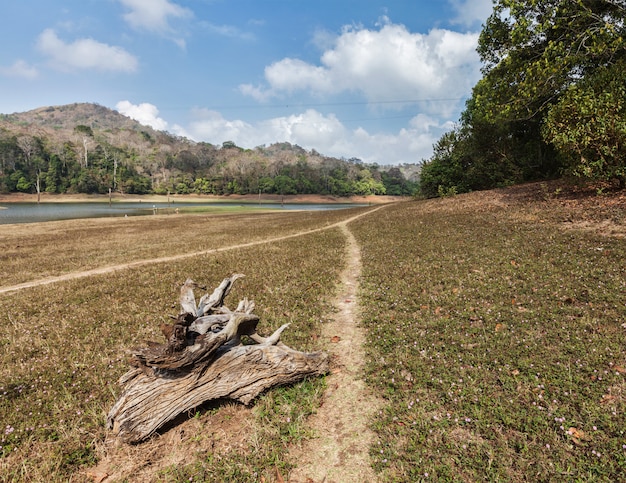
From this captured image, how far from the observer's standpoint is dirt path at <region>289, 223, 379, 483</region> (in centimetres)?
404

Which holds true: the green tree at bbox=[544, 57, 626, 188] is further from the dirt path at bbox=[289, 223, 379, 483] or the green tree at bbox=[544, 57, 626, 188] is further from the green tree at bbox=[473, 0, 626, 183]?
the dirt path at bbox=[289, 223, 379, 483]

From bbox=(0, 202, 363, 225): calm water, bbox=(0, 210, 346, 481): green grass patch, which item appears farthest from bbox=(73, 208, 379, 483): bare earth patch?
bbox=(0, 202, 363, 225): calm water

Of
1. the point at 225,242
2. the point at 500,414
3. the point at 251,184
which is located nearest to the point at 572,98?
the point at 500,414

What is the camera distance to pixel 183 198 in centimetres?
15388

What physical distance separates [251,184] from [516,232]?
164m

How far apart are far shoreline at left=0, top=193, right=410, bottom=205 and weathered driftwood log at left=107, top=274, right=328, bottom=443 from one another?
122753mm

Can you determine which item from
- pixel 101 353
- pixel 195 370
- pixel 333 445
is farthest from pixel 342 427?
pixel 101 353

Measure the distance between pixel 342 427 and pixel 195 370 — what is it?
257cm

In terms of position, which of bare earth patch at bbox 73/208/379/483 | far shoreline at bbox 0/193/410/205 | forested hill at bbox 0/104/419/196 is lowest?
bare earth patch at bbox 73/208/379/483

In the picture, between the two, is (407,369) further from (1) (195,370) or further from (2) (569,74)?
(2) (569,74)

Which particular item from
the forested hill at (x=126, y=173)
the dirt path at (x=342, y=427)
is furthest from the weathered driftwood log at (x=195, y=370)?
the forested hill at (x=126, y=173)

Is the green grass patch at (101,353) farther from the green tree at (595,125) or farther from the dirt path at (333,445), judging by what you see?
the green tree at (595,125)

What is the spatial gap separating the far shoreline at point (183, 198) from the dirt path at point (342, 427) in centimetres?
12195

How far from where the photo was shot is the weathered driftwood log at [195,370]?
14.8 feet
